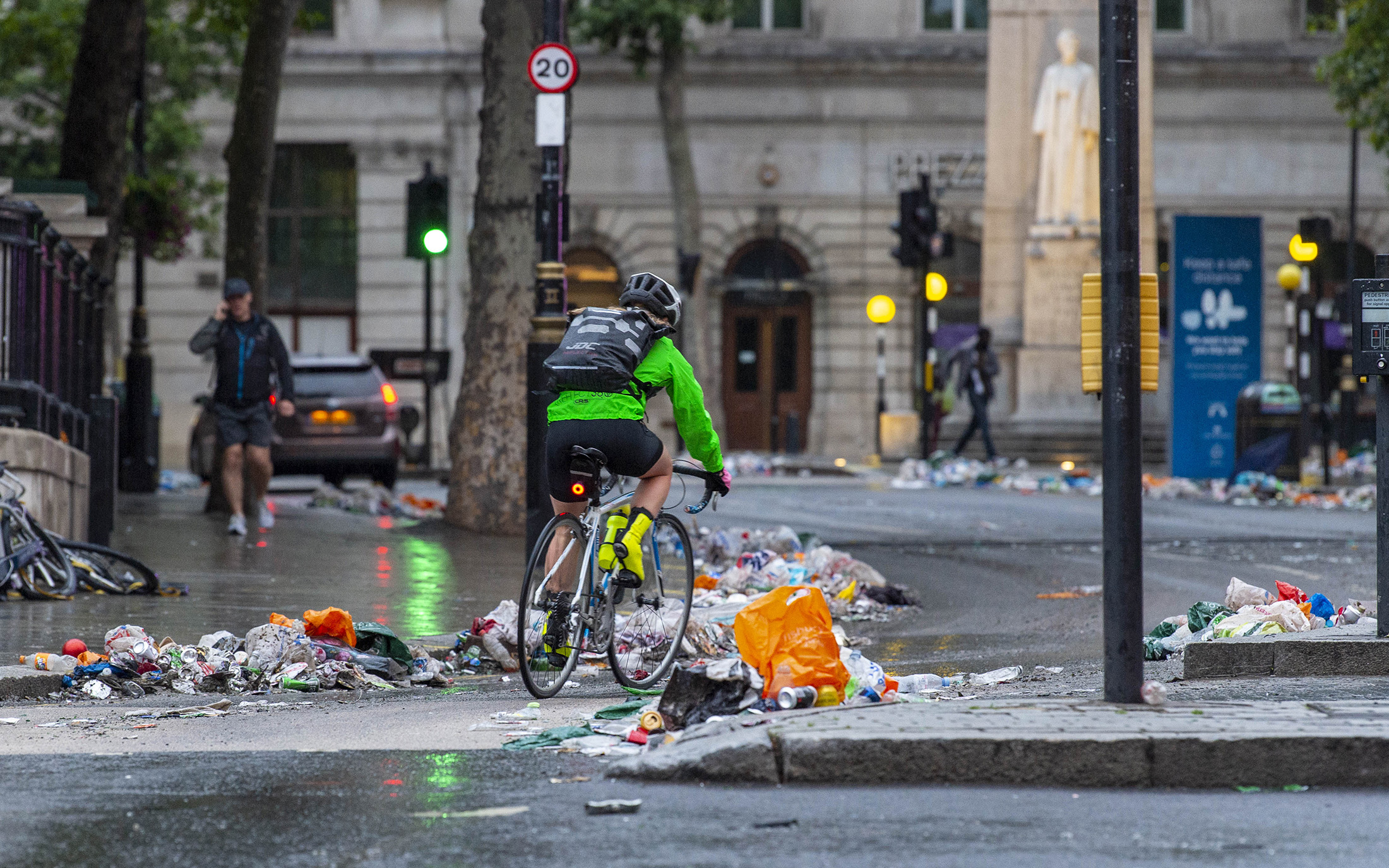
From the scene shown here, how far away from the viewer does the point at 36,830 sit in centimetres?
468

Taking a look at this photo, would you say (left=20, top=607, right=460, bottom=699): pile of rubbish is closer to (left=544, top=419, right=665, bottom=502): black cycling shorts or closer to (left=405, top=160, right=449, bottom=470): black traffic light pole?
(left=544, top=419, right=665, bottom=502): black cycling shorts

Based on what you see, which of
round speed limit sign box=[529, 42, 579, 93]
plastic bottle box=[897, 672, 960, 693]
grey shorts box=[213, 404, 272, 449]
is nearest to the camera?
plastic bottle box=[897, 672, 960, 693]

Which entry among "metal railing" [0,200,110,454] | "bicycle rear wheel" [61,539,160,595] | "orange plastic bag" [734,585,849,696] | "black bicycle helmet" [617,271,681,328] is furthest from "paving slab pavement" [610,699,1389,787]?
"metal railing" [0,200,110,454]

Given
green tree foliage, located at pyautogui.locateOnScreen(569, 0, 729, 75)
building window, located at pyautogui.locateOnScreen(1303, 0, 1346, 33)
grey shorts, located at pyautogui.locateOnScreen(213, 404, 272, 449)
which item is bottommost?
grey shorts, located at pyautogui.locateOnScreen(213, 404, 272, 449)

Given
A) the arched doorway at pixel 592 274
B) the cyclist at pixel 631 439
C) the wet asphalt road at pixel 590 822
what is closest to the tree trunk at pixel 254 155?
the cyclist at pixel 631 439

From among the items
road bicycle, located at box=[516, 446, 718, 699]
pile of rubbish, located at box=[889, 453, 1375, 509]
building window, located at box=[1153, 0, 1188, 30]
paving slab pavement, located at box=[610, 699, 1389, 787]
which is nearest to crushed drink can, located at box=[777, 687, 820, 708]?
paving slab pavement, located at box=[610, 699, 1389, 787]

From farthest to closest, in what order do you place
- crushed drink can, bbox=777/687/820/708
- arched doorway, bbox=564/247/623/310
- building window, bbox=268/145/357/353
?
building window, bbox=268/145/357/353 < arched doorway, bbox=564/247/623/310 < crushed drink can, bbox=777/687/820/708

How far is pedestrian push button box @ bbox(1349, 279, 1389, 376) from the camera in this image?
7.00 m

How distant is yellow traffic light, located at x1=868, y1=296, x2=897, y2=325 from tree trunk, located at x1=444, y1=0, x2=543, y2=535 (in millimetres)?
17849

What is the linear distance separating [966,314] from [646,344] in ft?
98.8

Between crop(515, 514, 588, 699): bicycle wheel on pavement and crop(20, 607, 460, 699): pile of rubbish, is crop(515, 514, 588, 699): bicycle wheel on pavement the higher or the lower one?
the higher one

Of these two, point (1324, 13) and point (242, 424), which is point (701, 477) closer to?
point (242, 424)

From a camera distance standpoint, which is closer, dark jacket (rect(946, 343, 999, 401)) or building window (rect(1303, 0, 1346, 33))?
dark jacket (rect(946, 343, 999, 401))

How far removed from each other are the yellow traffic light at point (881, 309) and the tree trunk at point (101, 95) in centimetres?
1638
